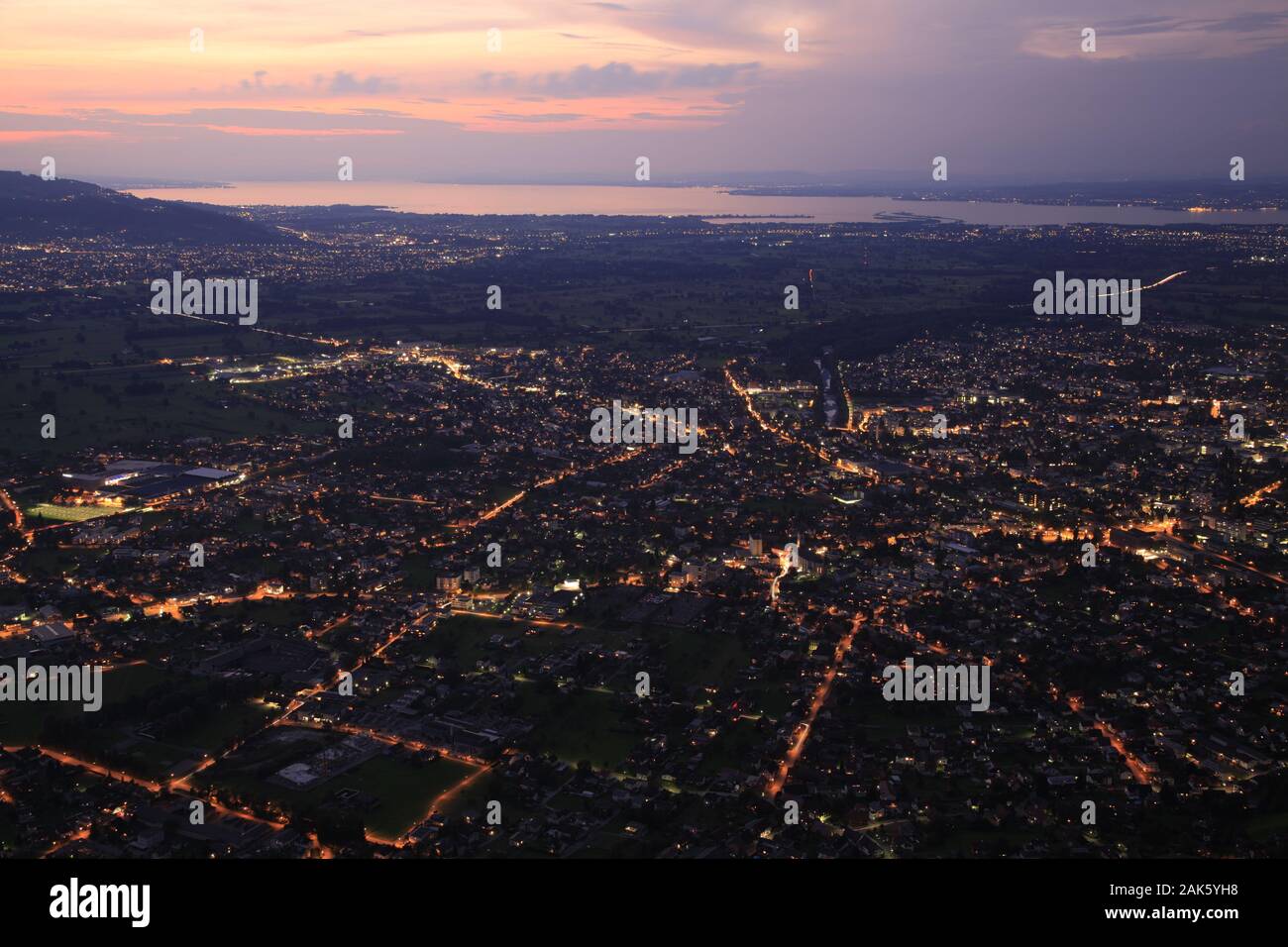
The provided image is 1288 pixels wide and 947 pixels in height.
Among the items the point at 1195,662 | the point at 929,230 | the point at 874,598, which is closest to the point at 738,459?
the point at 874,598

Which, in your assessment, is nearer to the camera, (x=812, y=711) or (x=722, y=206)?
(x=812, y=711)

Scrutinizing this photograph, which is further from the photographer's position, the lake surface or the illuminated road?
the lake surface

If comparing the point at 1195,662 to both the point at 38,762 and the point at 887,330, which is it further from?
the point at 887,330

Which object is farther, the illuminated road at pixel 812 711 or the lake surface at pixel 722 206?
the lake surface at pixel 722 206

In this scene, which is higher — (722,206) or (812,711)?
(722,206)

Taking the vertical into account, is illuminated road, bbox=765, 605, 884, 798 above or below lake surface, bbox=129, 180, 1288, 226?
below

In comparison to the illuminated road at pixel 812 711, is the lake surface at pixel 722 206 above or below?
above

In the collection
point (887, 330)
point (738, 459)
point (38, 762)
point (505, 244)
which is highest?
point (505, 244)

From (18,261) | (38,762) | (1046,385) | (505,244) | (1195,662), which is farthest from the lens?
(505,244)
